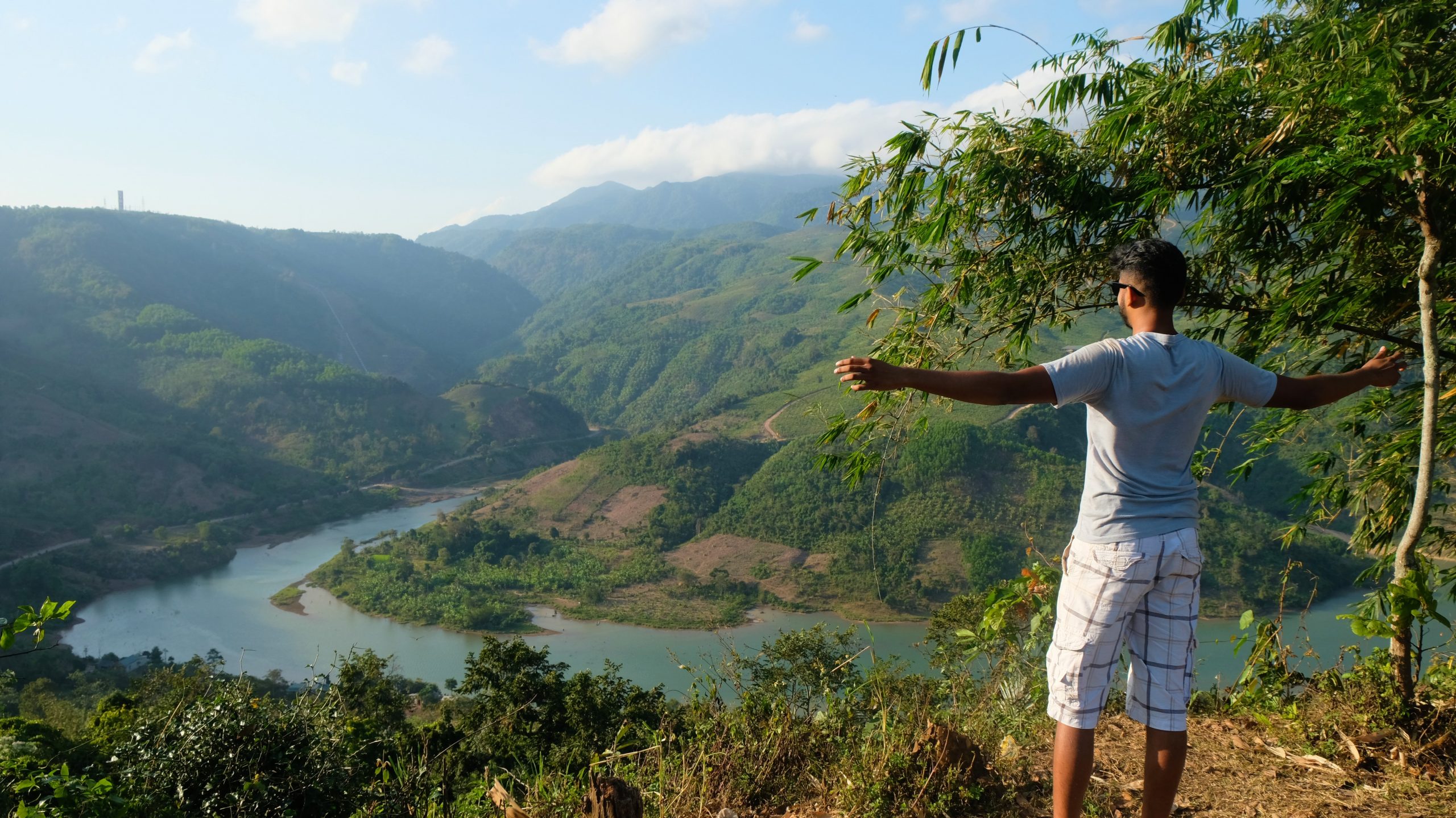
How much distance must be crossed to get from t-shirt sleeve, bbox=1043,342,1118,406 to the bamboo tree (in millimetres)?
1048

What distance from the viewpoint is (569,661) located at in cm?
2614

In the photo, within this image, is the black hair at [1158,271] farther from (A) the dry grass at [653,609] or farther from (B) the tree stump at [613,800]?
(A) the dry grass at [653,609]

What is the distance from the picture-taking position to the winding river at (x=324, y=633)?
25297 mm

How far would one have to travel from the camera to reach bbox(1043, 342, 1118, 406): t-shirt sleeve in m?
1.40

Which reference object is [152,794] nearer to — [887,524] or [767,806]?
[767,806]

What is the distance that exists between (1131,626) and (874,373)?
689mm

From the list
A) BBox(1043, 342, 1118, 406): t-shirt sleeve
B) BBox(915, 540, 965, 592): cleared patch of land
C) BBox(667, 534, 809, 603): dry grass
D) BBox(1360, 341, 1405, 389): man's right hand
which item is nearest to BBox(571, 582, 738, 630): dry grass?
BBox(667, 534, 809, 603): dry grass

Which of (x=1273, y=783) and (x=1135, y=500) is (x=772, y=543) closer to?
(x=1273, y=783)

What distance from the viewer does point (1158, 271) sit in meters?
1.53

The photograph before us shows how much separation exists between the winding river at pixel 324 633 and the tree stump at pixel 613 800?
21453 millimetres

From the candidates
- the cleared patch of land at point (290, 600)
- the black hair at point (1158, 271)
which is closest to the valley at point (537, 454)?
the black hair at point (1158, 271)

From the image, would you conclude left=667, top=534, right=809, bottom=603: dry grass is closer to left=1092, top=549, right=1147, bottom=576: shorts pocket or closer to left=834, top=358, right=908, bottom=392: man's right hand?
left=1092, top=549, right=1147, bottom=576: shorts pocket

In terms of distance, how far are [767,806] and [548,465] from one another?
167 feet

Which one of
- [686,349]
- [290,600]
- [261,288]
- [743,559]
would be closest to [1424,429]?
[743,559]
